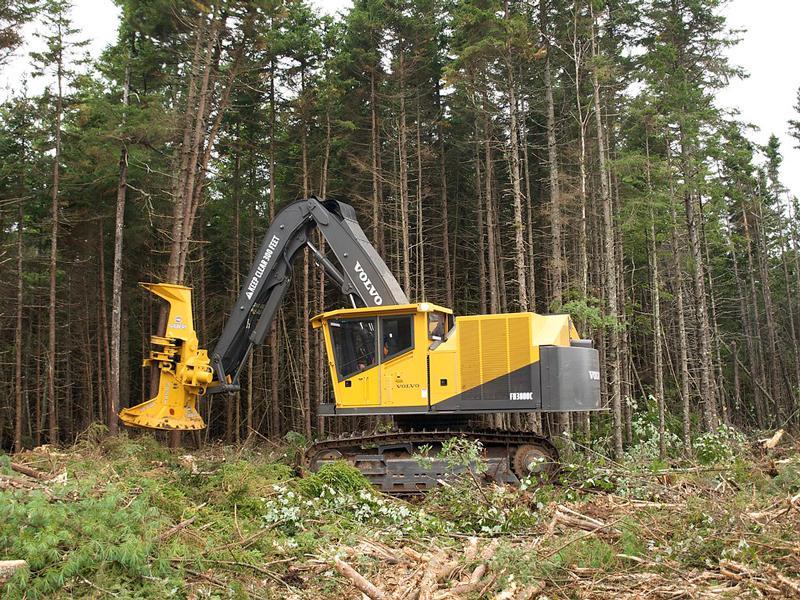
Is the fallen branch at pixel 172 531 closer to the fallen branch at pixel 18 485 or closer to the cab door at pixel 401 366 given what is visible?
the fallen branch at pixel 18 485

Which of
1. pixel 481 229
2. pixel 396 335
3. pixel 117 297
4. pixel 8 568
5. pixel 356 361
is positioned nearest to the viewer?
pixel 8 568

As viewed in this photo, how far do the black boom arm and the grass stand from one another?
3136mm

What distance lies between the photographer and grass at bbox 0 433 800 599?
6223mm

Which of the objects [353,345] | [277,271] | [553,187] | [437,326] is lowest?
[353,345]

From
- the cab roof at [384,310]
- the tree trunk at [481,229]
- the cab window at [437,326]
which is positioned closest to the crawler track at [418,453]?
the cab window at [437,326]

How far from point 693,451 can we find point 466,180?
16315mm

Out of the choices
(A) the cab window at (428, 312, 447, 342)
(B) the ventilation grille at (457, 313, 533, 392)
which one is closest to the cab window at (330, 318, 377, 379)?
(A) the cab window at (428, 312, 447, 342)

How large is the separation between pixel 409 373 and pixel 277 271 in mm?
3889

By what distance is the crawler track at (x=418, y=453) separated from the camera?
1170cm

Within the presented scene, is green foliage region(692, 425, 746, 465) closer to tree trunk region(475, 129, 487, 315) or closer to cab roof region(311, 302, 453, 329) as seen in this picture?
cab roof region(311, 302, 453, 329)

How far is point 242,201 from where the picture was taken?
29422 millimetres

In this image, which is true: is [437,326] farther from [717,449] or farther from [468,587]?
[468,587]

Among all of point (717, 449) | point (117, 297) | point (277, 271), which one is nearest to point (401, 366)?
point (277, 271)

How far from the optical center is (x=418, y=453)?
460 inches
